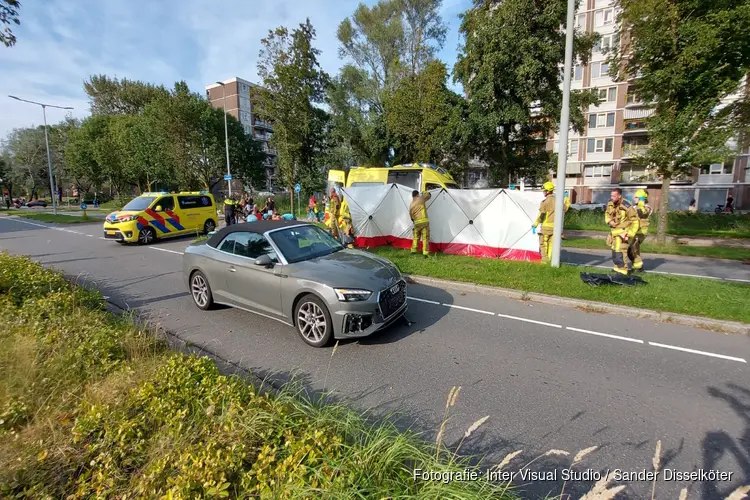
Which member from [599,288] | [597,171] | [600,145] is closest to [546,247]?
[599,288]

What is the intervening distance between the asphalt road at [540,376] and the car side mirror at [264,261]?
103 cm

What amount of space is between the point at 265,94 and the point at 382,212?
50.6 ft

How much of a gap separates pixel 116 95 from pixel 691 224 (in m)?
65.1

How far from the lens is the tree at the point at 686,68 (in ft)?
34.9

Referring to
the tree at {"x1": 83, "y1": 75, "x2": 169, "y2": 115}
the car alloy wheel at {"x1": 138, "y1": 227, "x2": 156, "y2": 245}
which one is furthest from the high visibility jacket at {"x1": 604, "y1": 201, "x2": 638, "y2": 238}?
the tree at {"x1": 83, "y1": 75, "x2": 169, "y2": 115}

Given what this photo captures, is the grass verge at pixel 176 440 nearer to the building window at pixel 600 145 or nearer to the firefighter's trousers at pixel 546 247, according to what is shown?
the firefighter's trousers at pixel 546 247

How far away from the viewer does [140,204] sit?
14.3 meters

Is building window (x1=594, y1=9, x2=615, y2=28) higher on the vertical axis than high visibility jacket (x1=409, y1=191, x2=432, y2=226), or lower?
higher

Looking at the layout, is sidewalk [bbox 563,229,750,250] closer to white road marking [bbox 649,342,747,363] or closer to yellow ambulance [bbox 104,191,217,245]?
white road marking [bbox 649,342,747,363]

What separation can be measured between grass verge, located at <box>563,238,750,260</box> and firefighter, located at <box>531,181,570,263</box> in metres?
4.87

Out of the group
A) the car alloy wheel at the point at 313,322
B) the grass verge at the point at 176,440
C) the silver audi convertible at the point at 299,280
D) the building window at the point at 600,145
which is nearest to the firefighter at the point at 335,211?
the silver audi convertible at the point at 299,280

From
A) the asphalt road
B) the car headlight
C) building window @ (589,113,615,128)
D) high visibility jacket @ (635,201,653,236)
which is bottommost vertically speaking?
the asphalt road

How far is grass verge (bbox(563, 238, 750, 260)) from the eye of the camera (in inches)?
444

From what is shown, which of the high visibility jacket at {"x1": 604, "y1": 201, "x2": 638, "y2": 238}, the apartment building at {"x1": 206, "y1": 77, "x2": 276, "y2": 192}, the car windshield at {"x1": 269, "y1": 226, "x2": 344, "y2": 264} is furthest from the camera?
the apartment building at {"x1": 206, "y1": 77, "x2": 276, "y2": 192}
